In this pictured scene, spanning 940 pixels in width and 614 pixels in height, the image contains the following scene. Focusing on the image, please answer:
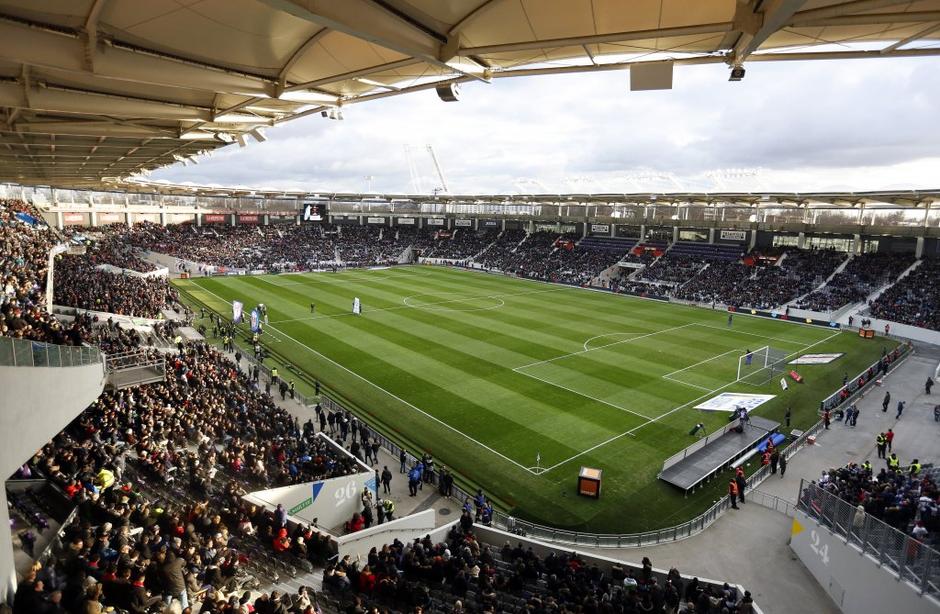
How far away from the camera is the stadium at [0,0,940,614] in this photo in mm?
6875

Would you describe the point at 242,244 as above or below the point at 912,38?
below

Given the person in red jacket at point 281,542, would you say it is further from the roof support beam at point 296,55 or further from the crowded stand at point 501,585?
the roof support beam at point 296,55

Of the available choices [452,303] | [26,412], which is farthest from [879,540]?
[452,303]

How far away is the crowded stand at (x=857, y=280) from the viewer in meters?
44.2

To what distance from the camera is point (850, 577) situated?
1159cm

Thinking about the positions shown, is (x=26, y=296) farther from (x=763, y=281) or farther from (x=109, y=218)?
(x=109, y=218)

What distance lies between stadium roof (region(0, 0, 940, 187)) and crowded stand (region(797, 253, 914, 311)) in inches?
1733

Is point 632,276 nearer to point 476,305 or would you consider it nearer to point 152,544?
point 476,305

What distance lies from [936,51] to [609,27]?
151 inches

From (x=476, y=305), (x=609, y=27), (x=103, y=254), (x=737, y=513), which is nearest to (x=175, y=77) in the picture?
(x=609, y=27)

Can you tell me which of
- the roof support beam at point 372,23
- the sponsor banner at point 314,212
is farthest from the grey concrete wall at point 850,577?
the sponsor banner at point 314,212

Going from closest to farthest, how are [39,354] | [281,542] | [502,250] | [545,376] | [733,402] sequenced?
[39,354], [281,542], [733,402], [545,376], [502,250]

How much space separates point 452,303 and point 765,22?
42130 millimetres

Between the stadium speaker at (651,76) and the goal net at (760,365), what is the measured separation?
23899mm
